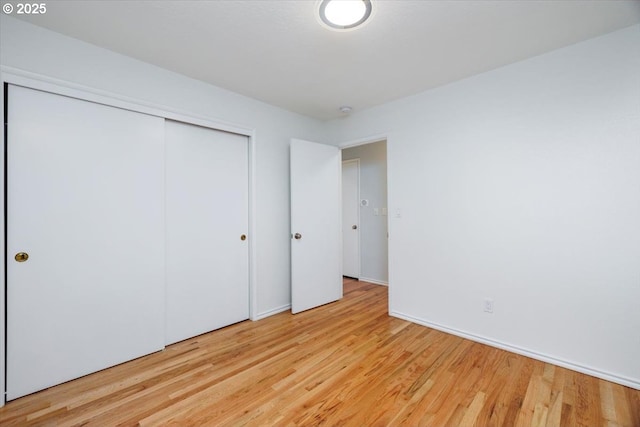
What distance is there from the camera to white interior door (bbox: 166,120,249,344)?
251 centimetres

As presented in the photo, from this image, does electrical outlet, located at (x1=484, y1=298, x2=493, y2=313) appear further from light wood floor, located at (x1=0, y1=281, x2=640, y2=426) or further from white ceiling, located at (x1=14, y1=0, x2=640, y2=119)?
white ceiling, located at (x1=14, y1=0, x2=640, y2=119)

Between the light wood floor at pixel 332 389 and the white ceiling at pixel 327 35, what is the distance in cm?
246

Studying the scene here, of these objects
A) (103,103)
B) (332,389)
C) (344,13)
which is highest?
(344,13)

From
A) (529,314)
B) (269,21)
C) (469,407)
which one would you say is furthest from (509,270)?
(269,21)

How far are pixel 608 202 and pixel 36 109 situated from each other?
159 inches

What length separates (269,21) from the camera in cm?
178

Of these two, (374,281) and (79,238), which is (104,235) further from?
(374,281)

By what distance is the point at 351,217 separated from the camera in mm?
4828

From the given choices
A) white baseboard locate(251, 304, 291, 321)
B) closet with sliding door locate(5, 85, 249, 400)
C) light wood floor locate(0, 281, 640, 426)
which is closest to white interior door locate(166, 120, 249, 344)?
closet with sliding door locate(5, 85, 249, 400)

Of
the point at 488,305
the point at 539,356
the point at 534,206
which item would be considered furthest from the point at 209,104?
the point at 539,356

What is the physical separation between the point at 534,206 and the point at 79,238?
3554mm

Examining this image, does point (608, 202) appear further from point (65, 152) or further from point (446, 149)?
point (65, 152)

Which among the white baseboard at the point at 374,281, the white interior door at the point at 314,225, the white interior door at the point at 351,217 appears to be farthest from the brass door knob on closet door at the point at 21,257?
the white baseboard at the point at 374,281

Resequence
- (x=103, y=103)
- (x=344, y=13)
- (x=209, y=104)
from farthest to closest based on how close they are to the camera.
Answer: (x=209, y=104) → (x=103, y=103) → (x=344, y=13)
